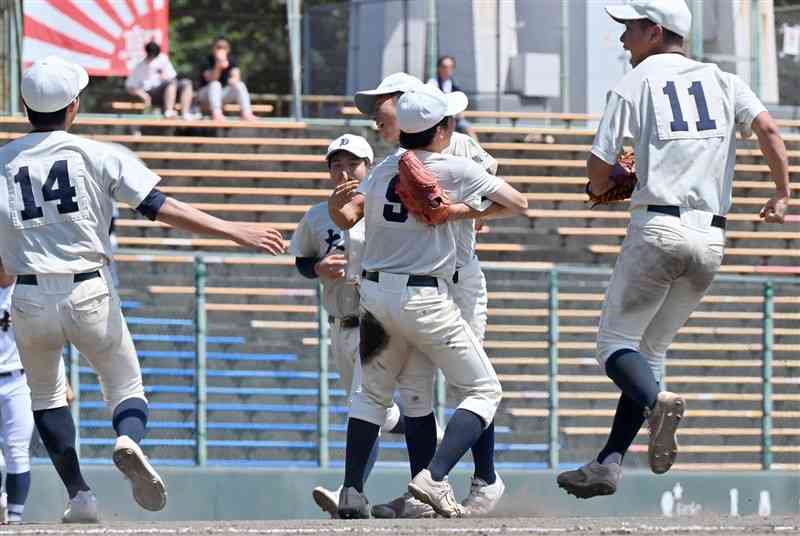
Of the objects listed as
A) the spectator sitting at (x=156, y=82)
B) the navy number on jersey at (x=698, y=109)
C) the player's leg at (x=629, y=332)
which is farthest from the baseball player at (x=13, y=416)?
the spectator sitting at (x=156, y=82)

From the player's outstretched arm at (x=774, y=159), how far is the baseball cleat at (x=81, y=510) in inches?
122

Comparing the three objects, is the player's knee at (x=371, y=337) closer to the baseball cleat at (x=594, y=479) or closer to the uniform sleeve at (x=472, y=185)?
the uniform sleeve at (x=472, y=185)

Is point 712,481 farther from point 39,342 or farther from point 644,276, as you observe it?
point 39,342

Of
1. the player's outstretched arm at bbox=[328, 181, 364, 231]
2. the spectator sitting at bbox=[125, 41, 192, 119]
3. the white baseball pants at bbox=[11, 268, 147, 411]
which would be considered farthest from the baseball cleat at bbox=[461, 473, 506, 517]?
the spectator sitting at bbox=[125, 41, 192, 119]

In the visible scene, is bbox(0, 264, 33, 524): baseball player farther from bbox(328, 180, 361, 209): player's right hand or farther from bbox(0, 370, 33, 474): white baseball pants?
bbox(328, 180, 361, 209): player's right hand

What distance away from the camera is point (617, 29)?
69.5 ft

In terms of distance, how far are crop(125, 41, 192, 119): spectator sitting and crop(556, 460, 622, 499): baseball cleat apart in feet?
40.7

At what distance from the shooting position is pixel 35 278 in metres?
7.64

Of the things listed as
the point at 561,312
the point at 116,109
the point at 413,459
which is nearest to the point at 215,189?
the point at 116,109

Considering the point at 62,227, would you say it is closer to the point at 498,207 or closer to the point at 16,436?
the point at 498,207

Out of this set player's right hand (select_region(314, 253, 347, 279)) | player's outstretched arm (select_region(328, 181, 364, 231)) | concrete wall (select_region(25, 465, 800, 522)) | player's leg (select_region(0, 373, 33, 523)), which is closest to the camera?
player's outstretched arm (select_region(328, 181, 364, 231))

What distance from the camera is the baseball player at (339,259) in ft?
30.3

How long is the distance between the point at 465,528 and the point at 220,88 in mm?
13638

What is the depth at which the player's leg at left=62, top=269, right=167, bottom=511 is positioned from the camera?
7.62 metres
